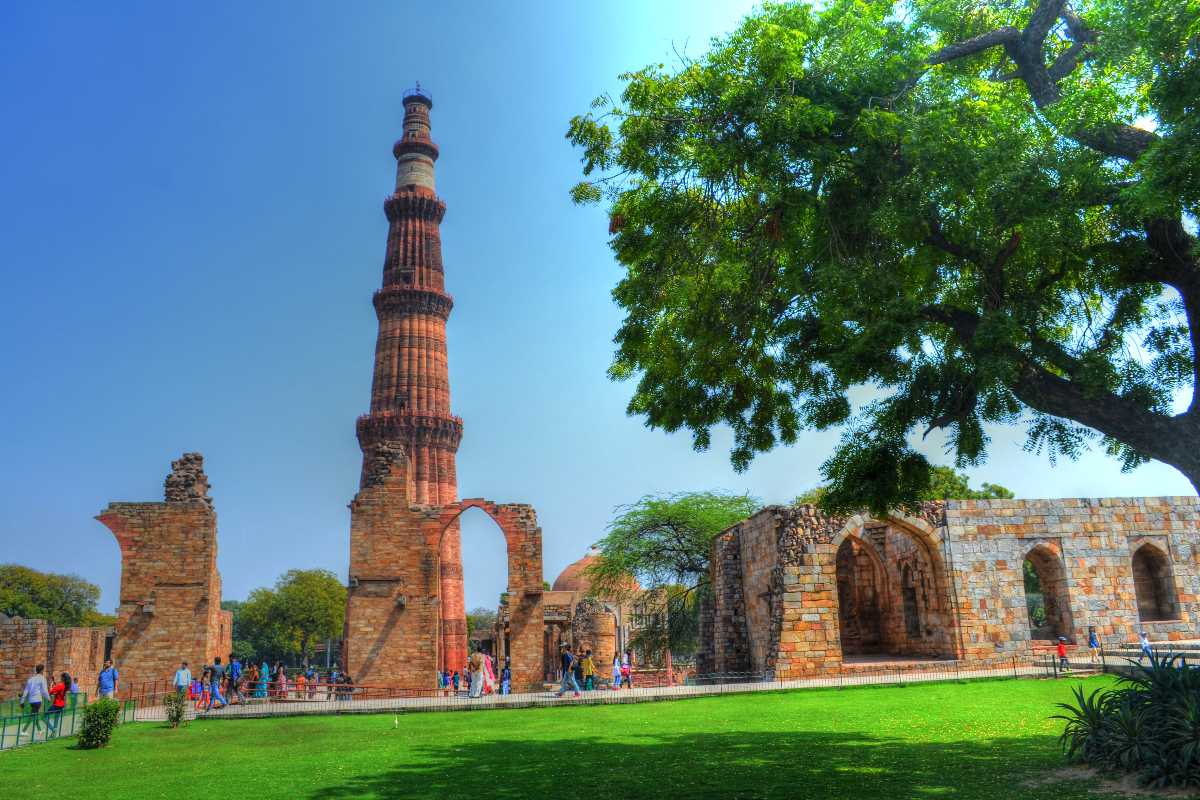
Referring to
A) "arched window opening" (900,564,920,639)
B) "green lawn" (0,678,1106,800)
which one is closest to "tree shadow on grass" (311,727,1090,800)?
"green lawn" (0,678,1106,800)

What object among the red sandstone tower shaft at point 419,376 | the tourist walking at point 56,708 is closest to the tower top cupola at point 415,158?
the red sandstone tower shaft at point 419,376

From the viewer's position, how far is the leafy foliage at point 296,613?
5422 cm

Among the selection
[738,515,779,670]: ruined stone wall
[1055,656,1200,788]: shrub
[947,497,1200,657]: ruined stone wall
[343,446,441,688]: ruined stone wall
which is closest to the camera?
[1055,656,1200,788]: shrub

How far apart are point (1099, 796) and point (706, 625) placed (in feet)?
52.7

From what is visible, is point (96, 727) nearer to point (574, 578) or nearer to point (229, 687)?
point (229, 687)

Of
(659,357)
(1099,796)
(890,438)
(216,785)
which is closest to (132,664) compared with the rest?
(216,785)

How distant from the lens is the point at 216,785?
7148mm

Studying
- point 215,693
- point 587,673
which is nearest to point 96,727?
point 215,693

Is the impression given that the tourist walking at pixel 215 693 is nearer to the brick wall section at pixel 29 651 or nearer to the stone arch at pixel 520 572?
the brick wall section at pixel 29 651

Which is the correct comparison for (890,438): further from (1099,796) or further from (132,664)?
(132,664)

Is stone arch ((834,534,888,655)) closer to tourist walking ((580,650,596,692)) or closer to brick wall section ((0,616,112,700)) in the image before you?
tourist walking ((580,650,596,692))

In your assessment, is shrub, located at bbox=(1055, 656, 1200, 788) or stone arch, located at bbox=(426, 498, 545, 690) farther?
stone arch, located at bbox=(426, 498, 545, 690)

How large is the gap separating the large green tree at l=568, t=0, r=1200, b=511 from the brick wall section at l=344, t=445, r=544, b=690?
15.8m

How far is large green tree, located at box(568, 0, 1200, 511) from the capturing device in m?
6.52
